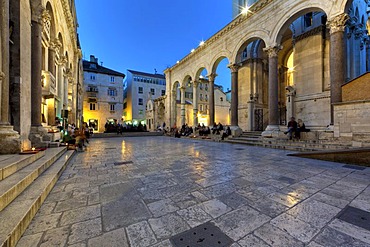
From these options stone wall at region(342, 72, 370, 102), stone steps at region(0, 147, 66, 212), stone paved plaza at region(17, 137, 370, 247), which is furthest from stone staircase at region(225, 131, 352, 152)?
stone steps at region(0, 147, 66, 212)

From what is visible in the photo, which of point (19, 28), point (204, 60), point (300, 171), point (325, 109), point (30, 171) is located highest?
point (204, 60)

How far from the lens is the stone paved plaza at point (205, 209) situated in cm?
186

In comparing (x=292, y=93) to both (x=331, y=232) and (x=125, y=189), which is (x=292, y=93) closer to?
(x=331, y=232)

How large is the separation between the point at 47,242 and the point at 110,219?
0.65 metres

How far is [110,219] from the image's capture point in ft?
7.24

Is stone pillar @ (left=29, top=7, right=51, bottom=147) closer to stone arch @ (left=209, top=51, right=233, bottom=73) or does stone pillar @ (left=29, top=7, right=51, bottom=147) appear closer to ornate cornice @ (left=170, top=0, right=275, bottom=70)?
stone arch @ (left=209, top=51, right=233, bottom=73)

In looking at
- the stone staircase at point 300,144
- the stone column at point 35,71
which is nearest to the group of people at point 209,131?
the stone staircase at point 300,144

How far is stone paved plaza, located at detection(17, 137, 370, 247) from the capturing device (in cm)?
186

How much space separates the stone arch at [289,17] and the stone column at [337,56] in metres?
1.24

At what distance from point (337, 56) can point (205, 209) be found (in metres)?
10.4

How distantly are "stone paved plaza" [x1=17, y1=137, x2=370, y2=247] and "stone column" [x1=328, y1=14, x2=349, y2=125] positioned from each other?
19.3ft

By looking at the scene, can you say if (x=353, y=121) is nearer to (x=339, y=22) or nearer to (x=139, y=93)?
(x=339, y=22)

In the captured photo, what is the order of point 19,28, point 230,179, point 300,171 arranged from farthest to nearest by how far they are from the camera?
point 19,28 < point 300,171 < point 230,179

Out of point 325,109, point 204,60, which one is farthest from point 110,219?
point 204,60
